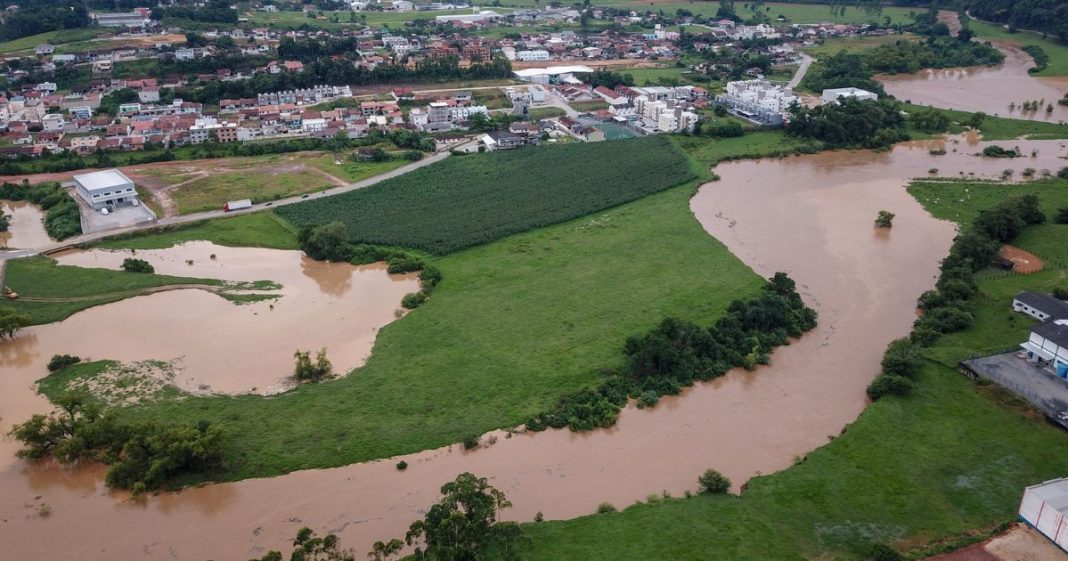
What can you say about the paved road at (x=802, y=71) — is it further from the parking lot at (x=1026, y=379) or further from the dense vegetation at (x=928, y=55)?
the parking lot at (x=1026, y=379)

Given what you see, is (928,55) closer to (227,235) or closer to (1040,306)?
(1040,306)

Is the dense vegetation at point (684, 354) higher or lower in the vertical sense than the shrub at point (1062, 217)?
lower

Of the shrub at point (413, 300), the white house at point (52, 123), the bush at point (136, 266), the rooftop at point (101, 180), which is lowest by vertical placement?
the shrub at point (413, 300)

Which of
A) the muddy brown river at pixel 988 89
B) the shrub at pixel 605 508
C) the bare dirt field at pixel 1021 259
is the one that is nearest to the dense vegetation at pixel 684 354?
the shrub at pixel 605 508

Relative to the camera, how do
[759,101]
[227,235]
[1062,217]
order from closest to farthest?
[1062,217], [227,235], [759,101]

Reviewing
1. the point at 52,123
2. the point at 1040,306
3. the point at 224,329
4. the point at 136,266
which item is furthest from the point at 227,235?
the point at 1040,306

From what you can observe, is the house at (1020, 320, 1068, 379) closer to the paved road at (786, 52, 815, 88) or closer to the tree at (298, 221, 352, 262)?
the tree at (298, 221, 352, 262)
